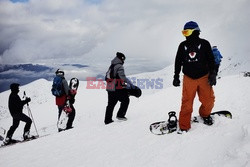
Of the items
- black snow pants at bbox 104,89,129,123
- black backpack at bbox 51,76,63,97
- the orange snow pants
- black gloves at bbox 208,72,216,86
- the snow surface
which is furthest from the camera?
black backpack at bbox 51,76,63,97

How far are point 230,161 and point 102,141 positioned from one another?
3472 mm

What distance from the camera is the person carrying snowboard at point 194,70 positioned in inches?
191

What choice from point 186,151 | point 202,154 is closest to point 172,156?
point 186,151

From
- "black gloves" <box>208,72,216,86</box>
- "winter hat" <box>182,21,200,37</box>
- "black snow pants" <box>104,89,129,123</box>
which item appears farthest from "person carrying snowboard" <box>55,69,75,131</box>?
"black gloves" <box>208,72,216,86</box>

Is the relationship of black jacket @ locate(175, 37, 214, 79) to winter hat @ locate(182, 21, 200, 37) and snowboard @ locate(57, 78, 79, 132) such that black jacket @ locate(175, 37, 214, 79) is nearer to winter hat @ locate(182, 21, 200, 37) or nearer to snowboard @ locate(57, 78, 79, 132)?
winter hat @ locate(182, 21, 200, 37)

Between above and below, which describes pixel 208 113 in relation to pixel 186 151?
above

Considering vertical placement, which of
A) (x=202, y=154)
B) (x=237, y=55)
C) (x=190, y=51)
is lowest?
(x=202, y=154)

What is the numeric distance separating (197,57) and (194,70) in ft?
0.97

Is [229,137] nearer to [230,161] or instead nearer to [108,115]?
[230,161]

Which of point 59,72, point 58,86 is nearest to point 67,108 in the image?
point 58,86

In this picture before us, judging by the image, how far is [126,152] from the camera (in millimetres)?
4617

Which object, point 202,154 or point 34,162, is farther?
point 34,162

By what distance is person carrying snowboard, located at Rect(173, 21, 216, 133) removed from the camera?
15.9 ft

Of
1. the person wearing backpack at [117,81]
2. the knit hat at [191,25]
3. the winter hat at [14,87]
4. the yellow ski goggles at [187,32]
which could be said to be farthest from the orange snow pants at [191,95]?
the winter hat at [14,87]
